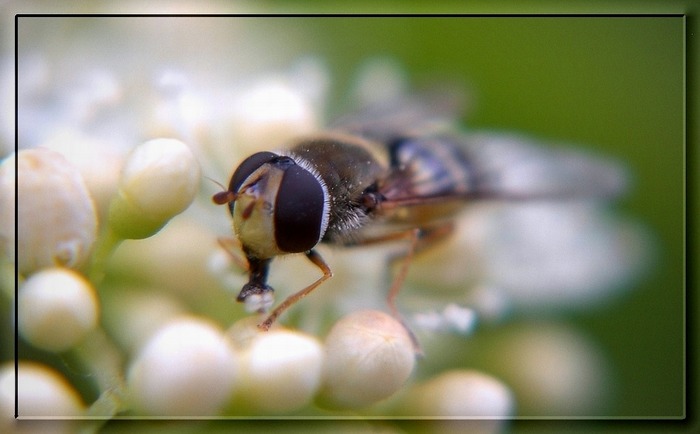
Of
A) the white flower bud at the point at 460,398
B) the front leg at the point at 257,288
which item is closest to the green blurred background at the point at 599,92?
the white flower bud at the point at 460,398

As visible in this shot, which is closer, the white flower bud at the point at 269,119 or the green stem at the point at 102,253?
the green stem at the point at 102,253

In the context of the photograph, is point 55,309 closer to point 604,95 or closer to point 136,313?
point 136,313

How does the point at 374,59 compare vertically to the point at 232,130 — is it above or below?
above

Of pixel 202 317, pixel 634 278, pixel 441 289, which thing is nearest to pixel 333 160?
pixel 202 317

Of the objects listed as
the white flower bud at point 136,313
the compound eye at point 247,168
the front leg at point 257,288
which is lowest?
the white flower bud at point 136,313

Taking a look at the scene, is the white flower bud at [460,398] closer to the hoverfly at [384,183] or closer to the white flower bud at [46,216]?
the hoverfly at [384,183]

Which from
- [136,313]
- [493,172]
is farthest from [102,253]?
[493,172]

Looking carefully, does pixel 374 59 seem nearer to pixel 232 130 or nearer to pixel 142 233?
pixel 232 130
